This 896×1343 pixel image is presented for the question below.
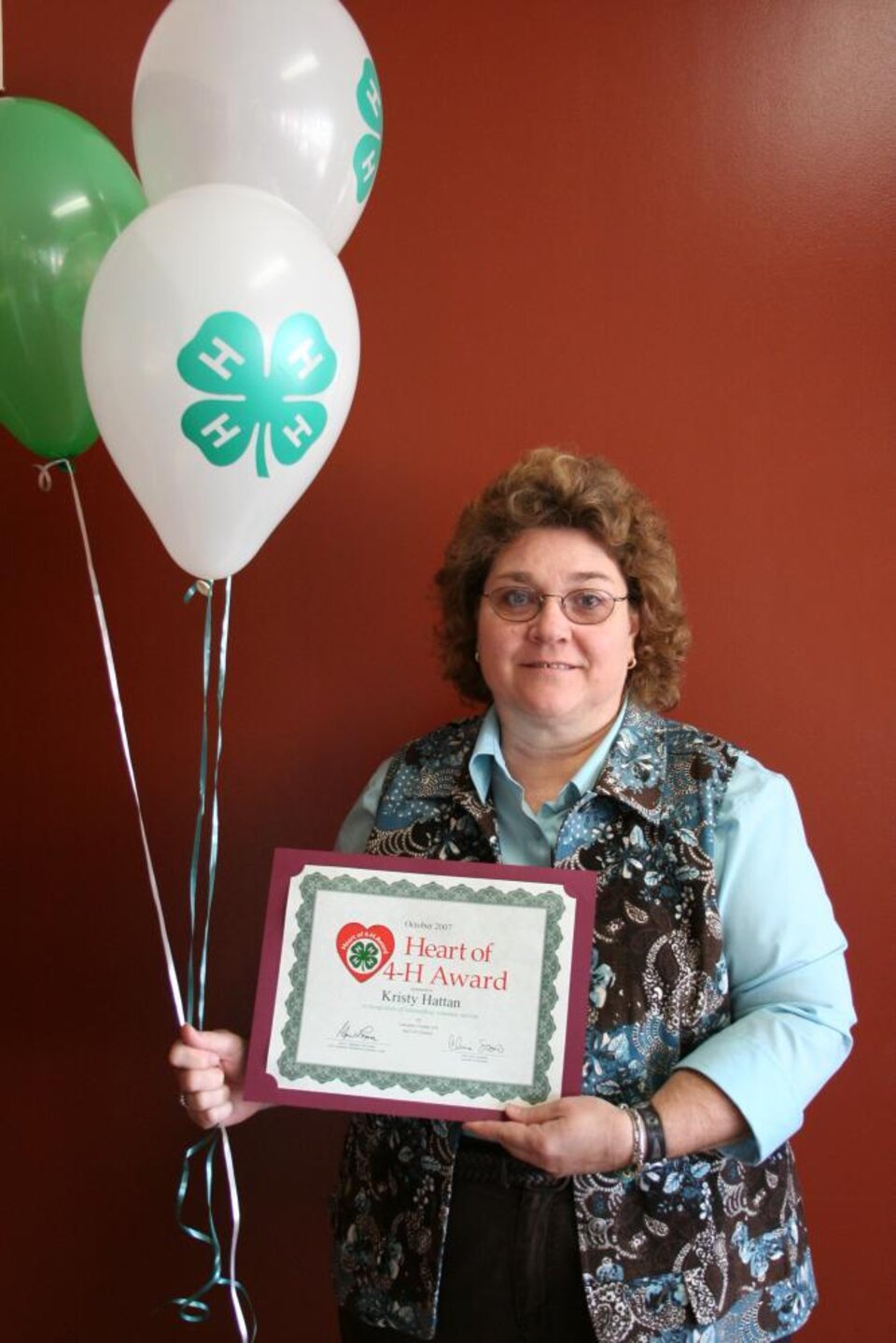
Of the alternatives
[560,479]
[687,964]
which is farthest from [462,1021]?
[560,479]

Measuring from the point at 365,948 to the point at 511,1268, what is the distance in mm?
405

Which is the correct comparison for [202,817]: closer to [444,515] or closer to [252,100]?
[444,515]

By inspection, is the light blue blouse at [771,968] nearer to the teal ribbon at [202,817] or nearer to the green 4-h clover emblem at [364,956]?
the green 4-h clover emblem at [364,956]

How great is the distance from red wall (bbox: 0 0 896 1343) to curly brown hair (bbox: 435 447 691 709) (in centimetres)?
31

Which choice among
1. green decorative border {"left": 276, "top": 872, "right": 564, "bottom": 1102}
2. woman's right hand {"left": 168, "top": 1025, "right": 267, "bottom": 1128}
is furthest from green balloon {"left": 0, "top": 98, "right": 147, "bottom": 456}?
woman's right hand {"left": 168, "top": 1025, "right": 267, "bottom": 1128}

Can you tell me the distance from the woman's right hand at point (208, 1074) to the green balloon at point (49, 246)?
759mm

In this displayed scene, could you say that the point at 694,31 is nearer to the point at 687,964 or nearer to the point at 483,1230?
the point at 687,964

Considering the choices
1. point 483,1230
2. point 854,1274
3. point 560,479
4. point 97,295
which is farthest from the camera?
point 854,1274

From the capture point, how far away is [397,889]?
1.49 meters

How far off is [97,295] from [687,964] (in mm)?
1013

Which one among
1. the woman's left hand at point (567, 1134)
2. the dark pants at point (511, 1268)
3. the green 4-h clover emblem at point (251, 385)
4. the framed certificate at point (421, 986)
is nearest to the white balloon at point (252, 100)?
the green 4-h clover emblem at point (251, 385)

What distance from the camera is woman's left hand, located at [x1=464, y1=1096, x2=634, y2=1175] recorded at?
1360 mm
